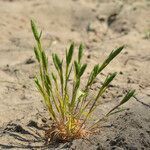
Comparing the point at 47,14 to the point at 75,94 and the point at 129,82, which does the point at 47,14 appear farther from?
the point at 75,94

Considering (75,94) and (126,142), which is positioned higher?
(75,94)

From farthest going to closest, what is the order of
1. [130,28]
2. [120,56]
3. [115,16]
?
[115,16] → [130,28] → [120,56]

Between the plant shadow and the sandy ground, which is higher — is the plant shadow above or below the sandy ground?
below

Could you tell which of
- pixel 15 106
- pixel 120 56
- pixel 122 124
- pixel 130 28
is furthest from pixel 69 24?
pixel 122 124

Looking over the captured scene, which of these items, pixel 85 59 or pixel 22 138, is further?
pixel 85 59

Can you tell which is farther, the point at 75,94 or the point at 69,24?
the point at 69,24

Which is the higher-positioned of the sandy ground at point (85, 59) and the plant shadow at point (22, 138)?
the sandy ground at point (85, 59)

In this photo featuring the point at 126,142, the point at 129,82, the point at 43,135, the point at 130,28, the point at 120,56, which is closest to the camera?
the point at 126,142
